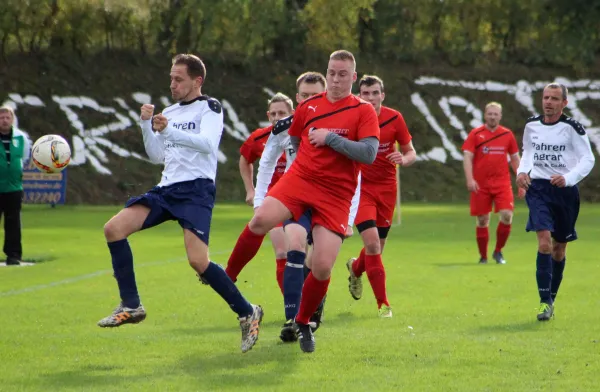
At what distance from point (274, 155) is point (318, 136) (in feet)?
6.96

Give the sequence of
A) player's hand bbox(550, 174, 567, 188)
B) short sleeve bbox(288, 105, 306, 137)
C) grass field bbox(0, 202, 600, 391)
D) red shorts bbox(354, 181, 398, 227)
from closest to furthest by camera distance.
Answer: grass field bbox(0, 202, 600, 391), short sleeve bbox(288, 105, 306, 137), player's hand bbox(550, 174, 567, 188), red shorts bbox(354, 181, 398, 227)

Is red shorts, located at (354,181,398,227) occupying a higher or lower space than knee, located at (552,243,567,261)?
higher

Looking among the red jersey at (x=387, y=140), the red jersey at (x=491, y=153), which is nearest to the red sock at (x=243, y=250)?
the red jersey at (x=387, y=140)

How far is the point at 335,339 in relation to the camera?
902 centimetres

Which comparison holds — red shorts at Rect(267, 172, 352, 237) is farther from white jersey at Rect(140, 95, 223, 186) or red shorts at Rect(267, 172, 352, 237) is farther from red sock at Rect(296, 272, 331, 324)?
white jersey at Rect(140, 95, 223, 186)

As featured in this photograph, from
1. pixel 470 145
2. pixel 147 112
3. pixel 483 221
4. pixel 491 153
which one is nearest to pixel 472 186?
pixel 483 221

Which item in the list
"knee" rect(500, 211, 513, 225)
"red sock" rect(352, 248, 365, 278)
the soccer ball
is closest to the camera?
"red sock" rect(352, 248, 365, 278)

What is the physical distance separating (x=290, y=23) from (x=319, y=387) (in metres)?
37.5

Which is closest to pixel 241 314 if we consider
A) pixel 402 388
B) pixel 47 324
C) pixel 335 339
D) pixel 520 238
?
pixel 335 339

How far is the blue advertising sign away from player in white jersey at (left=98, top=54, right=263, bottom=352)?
2418 centimetres

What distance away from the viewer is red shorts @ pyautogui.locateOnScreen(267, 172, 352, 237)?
27.0 feet

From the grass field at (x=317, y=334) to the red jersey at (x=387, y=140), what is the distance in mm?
1271

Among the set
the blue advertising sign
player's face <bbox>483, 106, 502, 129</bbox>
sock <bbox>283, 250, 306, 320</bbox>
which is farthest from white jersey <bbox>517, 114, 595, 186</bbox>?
the blue advertising sign

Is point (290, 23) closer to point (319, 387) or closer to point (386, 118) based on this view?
point (386, 118)
